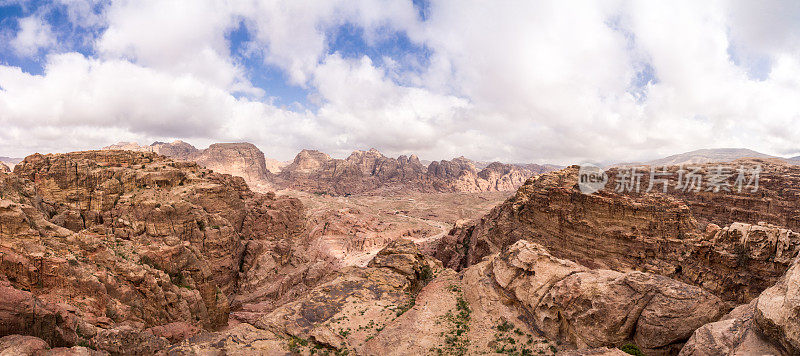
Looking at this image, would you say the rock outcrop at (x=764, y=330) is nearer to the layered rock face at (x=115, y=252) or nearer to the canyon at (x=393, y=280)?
the canyon at (x=393, y=280)

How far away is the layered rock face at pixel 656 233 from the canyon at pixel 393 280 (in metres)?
0.16

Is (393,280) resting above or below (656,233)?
below

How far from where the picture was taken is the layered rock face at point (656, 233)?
838 inches

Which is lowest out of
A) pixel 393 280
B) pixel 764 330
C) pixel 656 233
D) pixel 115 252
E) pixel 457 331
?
pixel 457 331

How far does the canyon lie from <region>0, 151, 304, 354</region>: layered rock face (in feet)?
0.37

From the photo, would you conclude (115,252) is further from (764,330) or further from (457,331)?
(764,330)


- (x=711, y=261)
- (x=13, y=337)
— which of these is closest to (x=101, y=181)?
(x=13, y=337)
